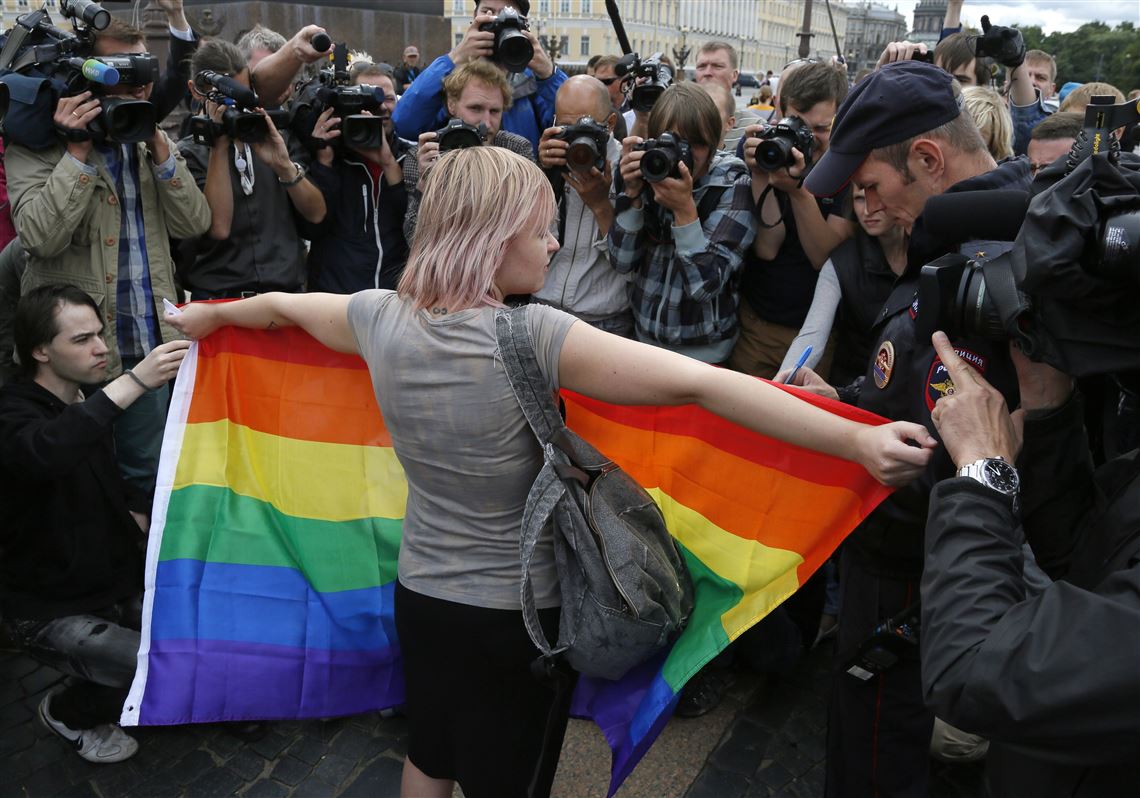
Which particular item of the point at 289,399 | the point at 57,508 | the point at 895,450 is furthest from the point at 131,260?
the point at 895,450

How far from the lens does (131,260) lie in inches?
164

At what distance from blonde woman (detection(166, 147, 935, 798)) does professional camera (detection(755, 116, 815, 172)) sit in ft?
5.32

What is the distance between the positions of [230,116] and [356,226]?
31.3 inches

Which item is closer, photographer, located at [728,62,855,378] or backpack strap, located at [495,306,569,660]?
backpack strap, located at [495,306,569,660]

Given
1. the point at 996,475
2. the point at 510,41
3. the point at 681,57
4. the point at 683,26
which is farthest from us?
the point at 683,26

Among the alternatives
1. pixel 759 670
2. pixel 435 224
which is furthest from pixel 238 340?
pixel 759 670

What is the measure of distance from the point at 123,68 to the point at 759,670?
3543mm

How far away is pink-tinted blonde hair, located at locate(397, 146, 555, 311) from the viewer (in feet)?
6.64

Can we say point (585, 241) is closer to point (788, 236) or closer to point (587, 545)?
point (788, 236)

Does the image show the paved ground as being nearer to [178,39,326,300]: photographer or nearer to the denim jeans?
the denim jeans

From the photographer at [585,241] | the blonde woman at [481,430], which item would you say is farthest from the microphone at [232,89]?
the blonde woman at [481,430]

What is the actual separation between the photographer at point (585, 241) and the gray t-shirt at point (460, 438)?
1837mm

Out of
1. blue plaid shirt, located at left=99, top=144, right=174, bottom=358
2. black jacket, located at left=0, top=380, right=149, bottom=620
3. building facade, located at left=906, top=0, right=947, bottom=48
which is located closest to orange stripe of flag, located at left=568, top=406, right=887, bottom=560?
black jacket, located at left=0, top=380, right=149, bottom=620

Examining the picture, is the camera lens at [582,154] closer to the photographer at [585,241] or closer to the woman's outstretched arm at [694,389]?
the photographer at [585,241]
